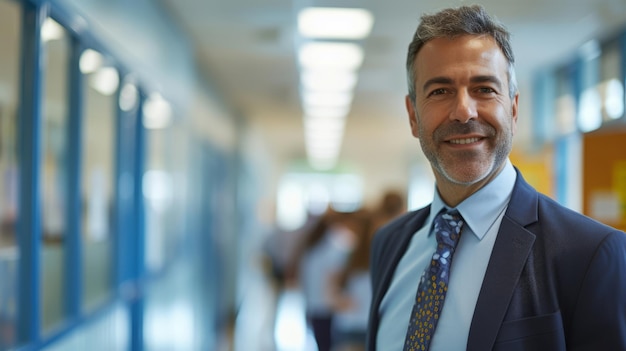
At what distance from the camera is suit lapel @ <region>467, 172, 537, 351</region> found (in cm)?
153

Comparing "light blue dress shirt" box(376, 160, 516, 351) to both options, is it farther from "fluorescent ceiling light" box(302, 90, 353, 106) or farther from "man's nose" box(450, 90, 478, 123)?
"fluorescent ceiling light" box(302, 90, 353, 106)

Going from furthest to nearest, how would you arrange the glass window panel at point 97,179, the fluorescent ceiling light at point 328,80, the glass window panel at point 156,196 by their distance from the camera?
the fluorescent ceiling light at point 328,80, the glass window panel at point 156,196, the glass window panel at point 97,179

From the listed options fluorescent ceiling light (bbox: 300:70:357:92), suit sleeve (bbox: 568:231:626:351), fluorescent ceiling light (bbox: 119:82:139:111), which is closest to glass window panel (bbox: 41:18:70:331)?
fluorescent ceiling light (bbox: 119:82:139:111)

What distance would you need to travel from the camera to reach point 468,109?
5.39 feet

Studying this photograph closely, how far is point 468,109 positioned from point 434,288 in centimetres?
40

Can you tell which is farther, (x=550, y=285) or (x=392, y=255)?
(x=392, y=255)

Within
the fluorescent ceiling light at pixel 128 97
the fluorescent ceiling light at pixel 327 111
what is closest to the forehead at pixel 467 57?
the fluorescent ceiling light at pixel 128 97

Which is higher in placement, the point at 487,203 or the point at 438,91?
the point at 438,91

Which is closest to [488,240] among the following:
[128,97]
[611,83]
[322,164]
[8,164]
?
[8,164]

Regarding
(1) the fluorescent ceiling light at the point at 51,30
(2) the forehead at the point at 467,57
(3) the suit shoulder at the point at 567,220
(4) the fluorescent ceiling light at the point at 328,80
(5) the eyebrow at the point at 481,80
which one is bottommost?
(3) the suit shoulder at the point at 567,220

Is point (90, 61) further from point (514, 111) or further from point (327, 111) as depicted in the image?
point (327, 111)

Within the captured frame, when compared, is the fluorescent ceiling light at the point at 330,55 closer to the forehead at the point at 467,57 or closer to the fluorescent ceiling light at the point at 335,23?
the fluorescent ceiling light at the point at 335,23

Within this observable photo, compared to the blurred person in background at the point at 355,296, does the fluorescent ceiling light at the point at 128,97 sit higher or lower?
higher

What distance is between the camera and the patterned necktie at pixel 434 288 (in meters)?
1.68
